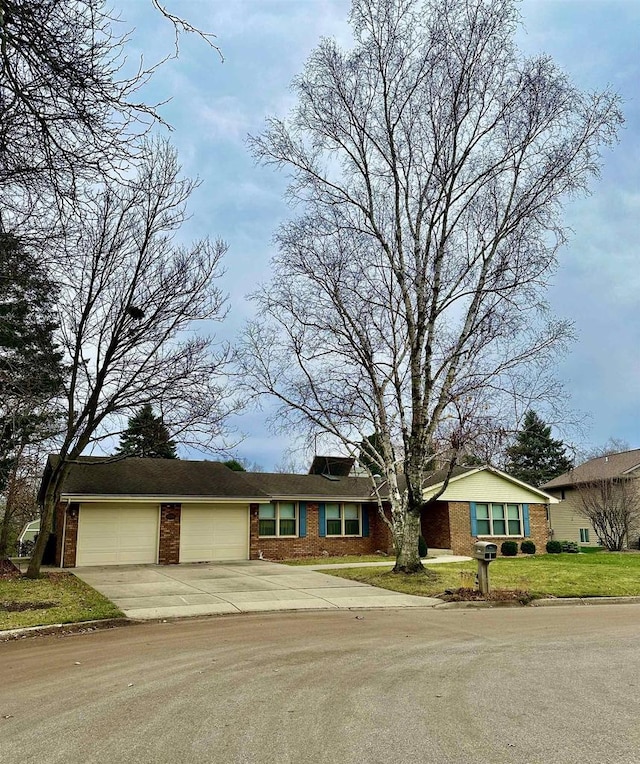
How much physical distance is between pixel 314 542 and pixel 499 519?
8.81m

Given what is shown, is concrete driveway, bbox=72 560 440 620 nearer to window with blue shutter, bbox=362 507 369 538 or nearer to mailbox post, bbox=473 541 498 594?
mailbox post, bbox=473 541 498 594

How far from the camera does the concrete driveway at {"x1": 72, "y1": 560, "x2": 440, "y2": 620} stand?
11144 millimetres

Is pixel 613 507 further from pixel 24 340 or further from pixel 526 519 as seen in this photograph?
pixel 24 340

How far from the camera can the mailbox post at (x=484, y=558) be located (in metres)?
12.4

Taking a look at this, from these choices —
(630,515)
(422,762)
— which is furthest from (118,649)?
(630,515)

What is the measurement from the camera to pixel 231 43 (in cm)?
567

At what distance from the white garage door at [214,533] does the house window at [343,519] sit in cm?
421

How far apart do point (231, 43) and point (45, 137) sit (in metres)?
1.92

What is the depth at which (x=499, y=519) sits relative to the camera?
89.5 ft

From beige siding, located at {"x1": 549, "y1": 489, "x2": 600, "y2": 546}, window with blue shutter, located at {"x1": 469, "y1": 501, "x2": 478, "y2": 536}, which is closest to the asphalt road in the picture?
window with blue shutter, located at {"x1": 469, "y1": 501, "x2": 478, "y2": 536}

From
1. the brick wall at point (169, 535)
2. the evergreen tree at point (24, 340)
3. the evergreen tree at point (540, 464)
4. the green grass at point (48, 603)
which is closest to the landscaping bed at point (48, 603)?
the green grass at point (48, 603)

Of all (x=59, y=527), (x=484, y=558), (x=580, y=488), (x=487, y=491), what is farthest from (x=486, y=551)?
(x=580, y=488)

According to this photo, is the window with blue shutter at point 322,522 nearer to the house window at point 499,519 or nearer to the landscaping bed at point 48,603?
the house window at point 499,519

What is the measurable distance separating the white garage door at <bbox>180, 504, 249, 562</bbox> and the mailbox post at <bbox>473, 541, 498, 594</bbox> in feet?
36.8
